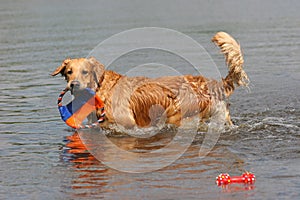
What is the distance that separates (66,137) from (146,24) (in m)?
11.6

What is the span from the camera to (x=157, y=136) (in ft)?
32.9

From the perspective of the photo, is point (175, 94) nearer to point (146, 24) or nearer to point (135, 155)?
point (135, 155)

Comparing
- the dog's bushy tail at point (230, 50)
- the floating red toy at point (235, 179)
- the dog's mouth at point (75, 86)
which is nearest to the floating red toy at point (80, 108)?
the dog's mouth at point (75, 86)

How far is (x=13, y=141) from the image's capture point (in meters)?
9.82

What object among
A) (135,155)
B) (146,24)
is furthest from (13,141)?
(146,24)

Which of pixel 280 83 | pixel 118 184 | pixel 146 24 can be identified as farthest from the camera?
A: pixel 146 24

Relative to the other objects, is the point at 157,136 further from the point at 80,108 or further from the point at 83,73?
the point at 83,73

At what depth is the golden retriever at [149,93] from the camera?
9.77 m

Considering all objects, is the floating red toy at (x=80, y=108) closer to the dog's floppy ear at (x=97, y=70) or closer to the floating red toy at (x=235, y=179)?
the dog's floppy ear at (x=97, y=70)

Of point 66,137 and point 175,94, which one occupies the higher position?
point 175,94

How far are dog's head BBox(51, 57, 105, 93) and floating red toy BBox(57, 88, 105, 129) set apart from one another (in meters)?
0.12

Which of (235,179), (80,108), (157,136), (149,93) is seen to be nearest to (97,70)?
(80,108)

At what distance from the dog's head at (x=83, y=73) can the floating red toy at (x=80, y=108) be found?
4.8 inches

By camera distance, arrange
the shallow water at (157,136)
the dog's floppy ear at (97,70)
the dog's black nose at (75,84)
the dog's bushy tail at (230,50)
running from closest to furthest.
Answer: the shallow water at (157,136) < the dog's bushy tail at (230,50) < the dog's black nose at (75,84) < the dog's floppy ear at (97,70)
